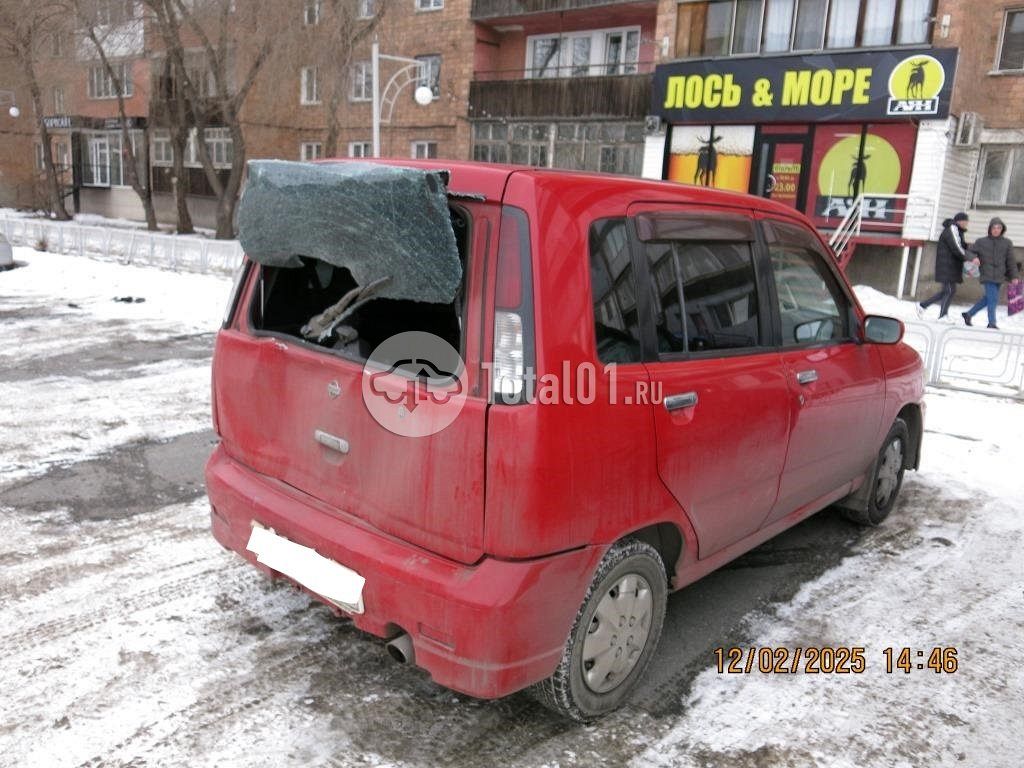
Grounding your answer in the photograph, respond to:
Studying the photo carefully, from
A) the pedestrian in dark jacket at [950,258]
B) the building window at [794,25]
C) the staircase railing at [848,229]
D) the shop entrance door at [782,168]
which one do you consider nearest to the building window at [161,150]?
the building window at [794,25]

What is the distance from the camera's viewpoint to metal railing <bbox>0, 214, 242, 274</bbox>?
54.1 ft

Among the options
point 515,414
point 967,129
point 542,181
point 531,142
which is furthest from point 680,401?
point 531,142

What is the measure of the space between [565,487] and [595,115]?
71.1 ft

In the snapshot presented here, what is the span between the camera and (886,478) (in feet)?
15.9

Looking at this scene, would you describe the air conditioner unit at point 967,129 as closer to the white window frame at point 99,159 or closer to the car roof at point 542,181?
the car roof at point 542,181

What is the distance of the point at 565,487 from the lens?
2467 millimetres

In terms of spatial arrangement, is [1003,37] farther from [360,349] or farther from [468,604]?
[468,604]

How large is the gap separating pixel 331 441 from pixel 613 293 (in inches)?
43.6

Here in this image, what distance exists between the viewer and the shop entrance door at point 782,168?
64.7 ft

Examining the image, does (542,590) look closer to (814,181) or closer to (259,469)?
(259,469)

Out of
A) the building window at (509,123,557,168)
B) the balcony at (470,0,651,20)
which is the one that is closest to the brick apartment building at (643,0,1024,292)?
the balcony at (470,0,651,20)

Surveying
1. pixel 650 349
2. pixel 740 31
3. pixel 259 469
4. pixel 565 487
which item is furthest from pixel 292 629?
pixel 740 31

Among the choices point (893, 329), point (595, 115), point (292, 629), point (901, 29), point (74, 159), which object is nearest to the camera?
point (292, 629)

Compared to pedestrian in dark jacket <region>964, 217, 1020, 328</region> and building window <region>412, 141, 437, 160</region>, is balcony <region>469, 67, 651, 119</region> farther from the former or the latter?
pedestrian in dark jacket <region>964, 217, 1020, 328</region>
